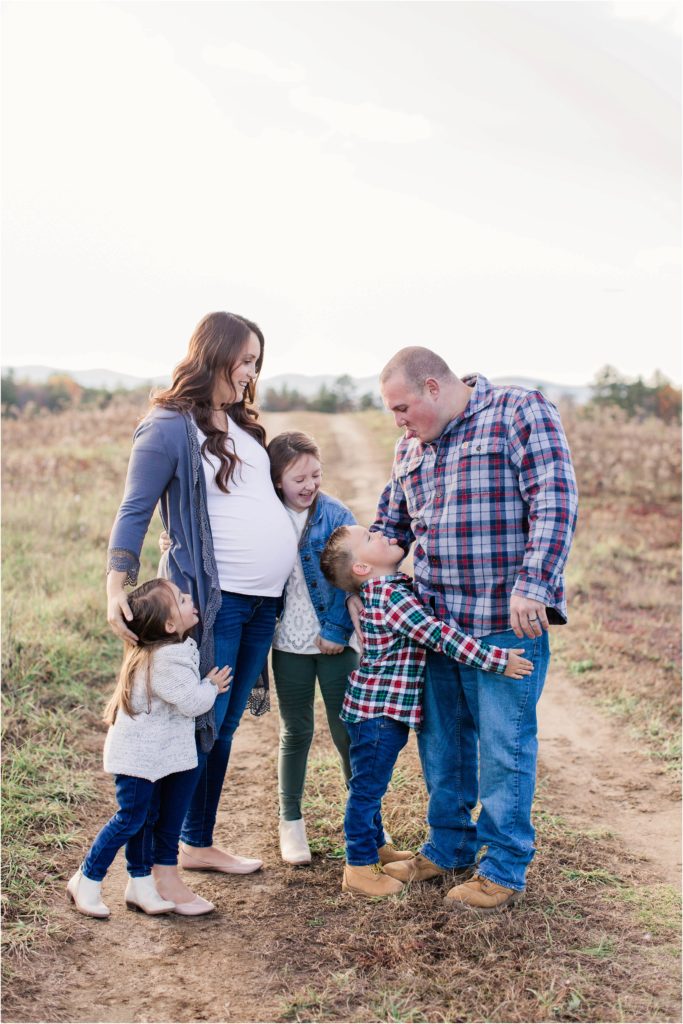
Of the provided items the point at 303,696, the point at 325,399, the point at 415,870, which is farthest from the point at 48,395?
the point at 415,870

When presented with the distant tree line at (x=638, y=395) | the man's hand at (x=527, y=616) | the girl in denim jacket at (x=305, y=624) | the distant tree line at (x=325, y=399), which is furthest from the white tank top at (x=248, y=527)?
the distant tree line at (x=325, y=399)

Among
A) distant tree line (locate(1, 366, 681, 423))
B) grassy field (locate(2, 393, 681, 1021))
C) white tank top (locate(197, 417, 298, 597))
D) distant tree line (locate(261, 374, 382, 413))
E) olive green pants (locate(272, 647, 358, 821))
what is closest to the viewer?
grassy field (locate(2, 393, 681, 1021))

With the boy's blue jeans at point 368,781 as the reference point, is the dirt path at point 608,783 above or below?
below

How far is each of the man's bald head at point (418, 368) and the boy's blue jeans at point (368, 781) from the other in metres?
1.45

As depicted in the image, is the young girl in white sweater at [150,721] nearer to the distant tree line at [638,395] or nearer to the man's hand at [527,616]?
the man's hand at [527,616]

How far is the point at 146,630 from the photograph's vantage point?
138 inches

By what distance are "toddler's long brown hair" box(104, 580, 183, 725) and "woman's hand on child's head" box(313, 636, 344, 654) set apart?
2.22ft

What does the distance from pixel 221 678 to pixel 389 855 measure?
1.23 meters

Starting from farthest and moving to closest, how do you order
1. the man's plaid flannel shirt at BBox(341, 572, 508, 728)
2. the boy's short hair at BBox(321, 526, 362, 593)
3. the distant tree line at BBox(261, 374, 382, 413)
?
the distant tree line at BBox(261, 374, 382, 413)
the boy's short hair at BBox(321, 526, 362, 593)
the man's plaid flannel shirt at BBox(341, 572, 508, 728)

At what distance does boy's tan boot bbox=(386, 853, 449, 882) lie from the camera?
3918 mm

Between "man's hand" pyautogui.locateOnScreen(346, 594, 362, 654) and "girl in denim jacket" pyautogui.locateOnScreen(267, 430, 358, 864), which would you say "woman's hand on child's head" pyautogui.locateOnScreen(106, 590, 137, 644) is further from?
"man's hand" pyautogui.locateOnScreen(346, 594, 362, 654)

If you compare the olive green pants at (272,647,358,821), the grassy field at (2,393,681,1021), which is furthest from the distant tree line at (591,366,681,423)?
the olive green pants at (272,647,358,821)

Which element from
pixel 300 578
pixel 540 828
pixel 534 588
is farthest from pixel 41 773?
pixel 534 588

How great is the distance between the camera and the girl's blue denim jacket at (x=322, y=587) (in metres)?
3.95
